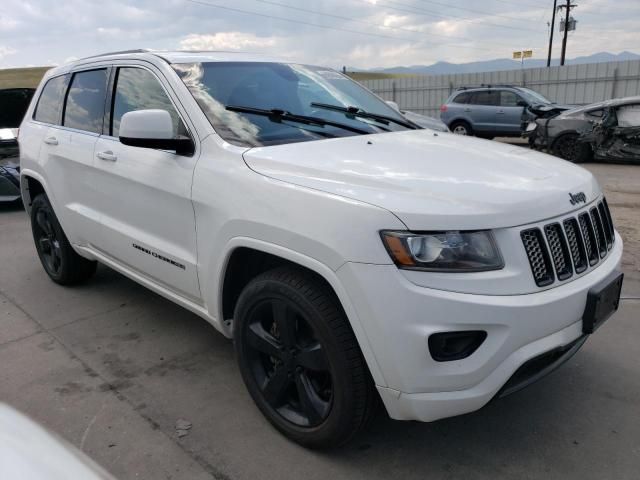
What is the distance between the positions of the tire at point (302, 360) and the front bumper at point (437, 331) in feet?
0.46

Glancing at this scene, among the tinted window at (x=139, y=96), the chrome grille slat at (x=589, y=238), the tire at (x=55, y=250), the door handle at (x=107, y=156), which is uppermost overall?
the tinted window at (x=139, y=96)

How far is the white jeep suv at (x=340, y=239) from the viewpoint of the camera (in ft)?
6.84

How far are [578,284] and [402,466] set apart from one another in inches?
43.3

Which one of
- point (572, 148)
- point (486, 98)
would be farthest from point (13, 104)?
point (486, 98)

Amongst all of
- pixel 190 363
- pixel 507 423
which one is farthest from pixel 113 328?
pixel 507 423

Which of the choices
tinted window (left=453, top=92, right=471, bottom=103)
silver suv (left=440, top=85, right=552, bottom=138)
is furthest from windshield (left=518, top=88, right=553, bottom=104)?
tinted window (left=453, top=92, right=471, bottom=103)

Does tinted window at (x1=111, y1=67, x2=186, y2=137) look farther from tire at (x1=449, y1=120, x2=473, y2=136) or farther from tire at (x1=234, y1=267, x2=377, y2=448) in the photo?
tire at (x1=449, y1=120, x2=473, y2=136)

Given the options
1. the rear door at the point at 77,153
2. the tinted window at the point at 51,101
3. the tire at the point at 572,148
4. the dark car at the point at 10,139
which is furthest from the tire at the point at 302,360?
the tire at the point at 572,148

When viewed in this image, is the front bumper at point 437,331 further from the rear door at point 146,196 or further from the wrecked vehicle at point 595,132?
the wrecked vehicle at point 595,132

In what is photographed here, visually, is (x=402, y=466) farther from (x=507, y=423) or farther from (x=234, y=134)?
(x=234, y=134)

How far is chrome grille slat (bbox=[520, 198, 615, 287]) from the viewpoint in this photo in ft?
7.21

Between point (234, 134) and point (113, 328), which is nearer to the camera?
point (234, 134)

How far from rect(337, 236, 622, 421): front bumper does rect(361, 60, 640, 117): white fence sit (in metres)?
18.7

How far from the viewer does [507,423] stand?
282 cm
